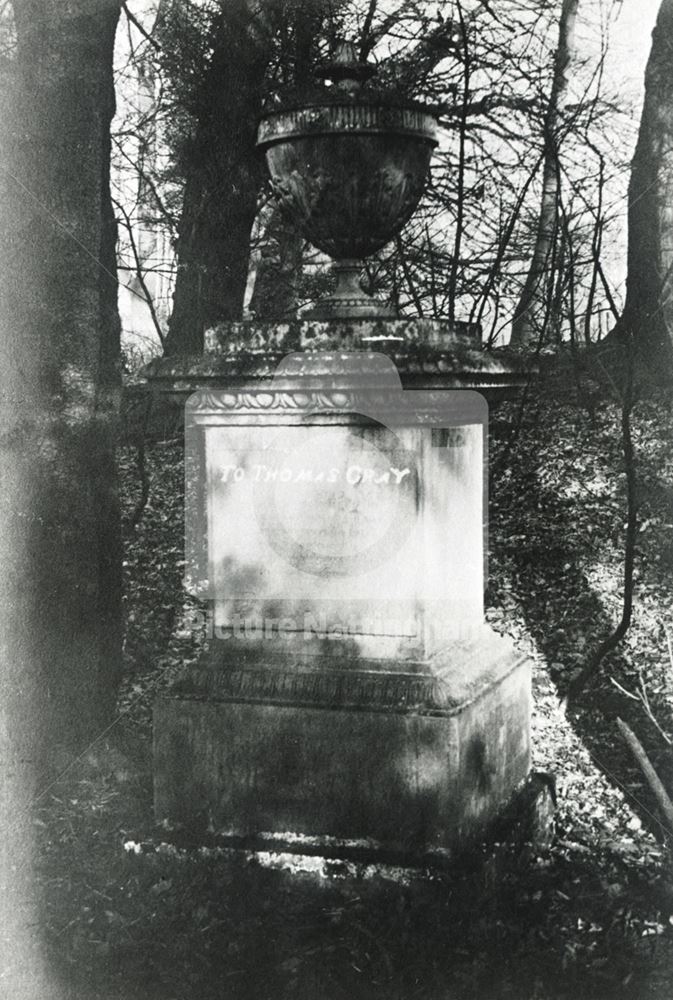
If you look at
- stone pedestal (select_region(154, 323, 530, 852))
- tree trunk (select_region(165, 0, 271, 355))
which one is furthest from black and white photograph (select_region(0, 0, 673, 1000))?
tree trunk (select_region(165, 0, 271, 355))

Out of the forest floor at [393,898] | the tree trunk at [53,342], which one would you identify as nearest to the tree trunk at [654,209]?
the forest floor at [393,898]

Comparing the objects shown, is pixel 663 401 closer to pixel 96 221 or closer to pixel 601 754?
pixel 601 754

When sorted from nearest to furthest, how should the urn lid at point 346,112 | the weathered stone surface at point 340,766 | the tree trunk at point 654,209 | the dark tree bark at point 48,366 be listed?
1. the weathered stone surface at point 340,766
2. the urn lid at point 346,112
3. the dark tree bark at point 48,366
4. the tree trunk at point 654,209

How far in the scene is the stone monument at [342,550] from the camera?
4.52m

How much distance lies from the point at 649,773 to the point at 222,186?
5.86 m

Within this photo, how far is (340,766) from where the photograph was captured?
4.56 m

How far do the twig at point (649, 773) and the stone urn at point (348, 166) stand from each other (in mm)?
2452

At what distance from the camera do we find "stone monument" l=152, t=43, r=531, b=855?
14.8 feet

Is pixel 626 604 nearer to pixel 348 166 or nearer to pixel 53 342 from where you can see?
pixel 348 166

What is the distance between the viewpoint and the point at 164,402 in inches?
429

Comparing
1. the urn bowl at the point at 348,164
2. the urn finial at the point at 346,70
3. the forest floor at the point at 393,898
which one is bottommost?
the forest floor at the point at 393,898

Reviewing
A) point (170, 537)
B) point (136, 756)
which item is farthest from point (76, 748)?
point (170, 537)

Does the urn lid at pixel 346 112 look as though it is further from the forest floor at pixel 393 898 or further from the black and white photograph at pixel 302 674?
the forest floor at pixel 393 898

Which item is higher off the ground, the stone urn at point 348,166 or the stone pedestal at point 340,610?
the stone urn at point 348,166
